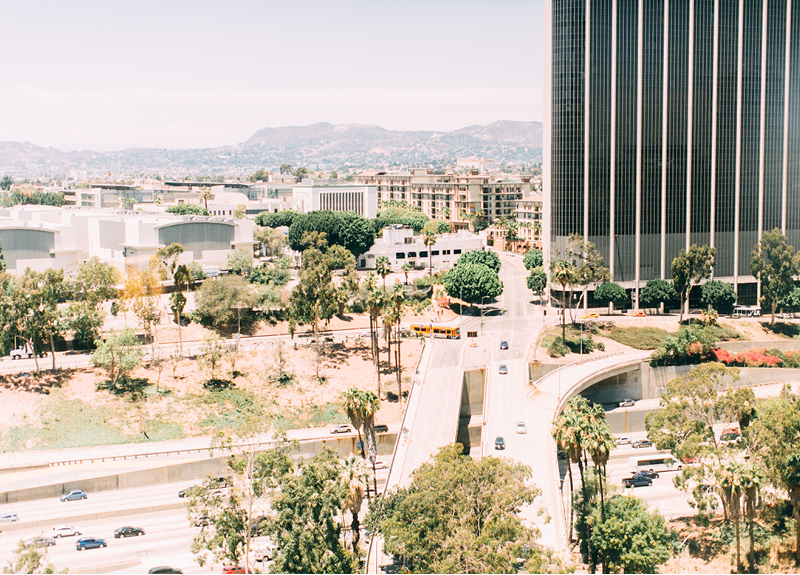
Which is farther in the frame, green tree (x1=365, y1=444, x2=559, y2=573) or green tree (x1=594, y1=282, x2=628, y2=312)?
→ green tree (x1=594, y1=282, x2=628, y2=312)

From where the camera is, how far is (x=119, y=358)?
93.1 m

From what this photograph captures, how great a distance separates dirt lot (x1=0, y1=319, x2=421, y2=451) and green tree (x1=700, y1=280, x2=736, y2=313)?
5856cm

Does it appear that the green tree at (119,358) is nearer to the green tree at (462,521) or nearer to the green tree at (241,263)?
the green tree at (241,263)

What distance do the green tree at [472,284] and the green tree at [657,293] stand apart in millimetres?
26043

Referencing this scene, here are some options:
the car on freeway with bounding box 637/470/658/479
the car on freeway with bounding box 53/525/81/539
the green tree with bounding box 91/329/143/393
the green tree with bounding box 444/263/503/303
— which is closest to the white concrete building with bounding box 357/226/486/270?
the green tree with bounding box 444/263/503/303

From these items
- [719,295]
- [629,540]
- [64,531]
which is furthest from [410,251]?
[629,540]

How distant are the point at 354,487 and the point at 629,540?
842 inches

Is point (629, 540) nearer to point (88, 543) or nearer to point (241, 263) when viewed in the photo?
point (88, 543)

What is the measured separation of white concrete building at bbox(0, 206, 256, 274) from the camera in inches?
5251

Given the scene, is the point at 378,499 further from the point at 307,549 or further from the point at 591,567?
the point at 591,567

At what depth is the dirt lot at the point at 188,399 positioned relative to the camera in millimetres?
86500

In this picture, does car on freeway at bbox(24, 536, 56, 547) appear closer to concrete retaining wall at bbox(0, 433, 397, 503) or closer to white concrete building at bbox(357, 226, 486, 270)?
concrete retaining wall at bbox(0, 433, 397, 503)

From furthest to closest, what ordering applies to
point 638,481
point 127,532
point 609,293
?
point 609,293, point 638,481, point 127,532

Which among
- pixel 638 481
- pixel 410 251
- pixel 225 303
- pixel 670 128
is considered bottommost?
pixel 638 481
